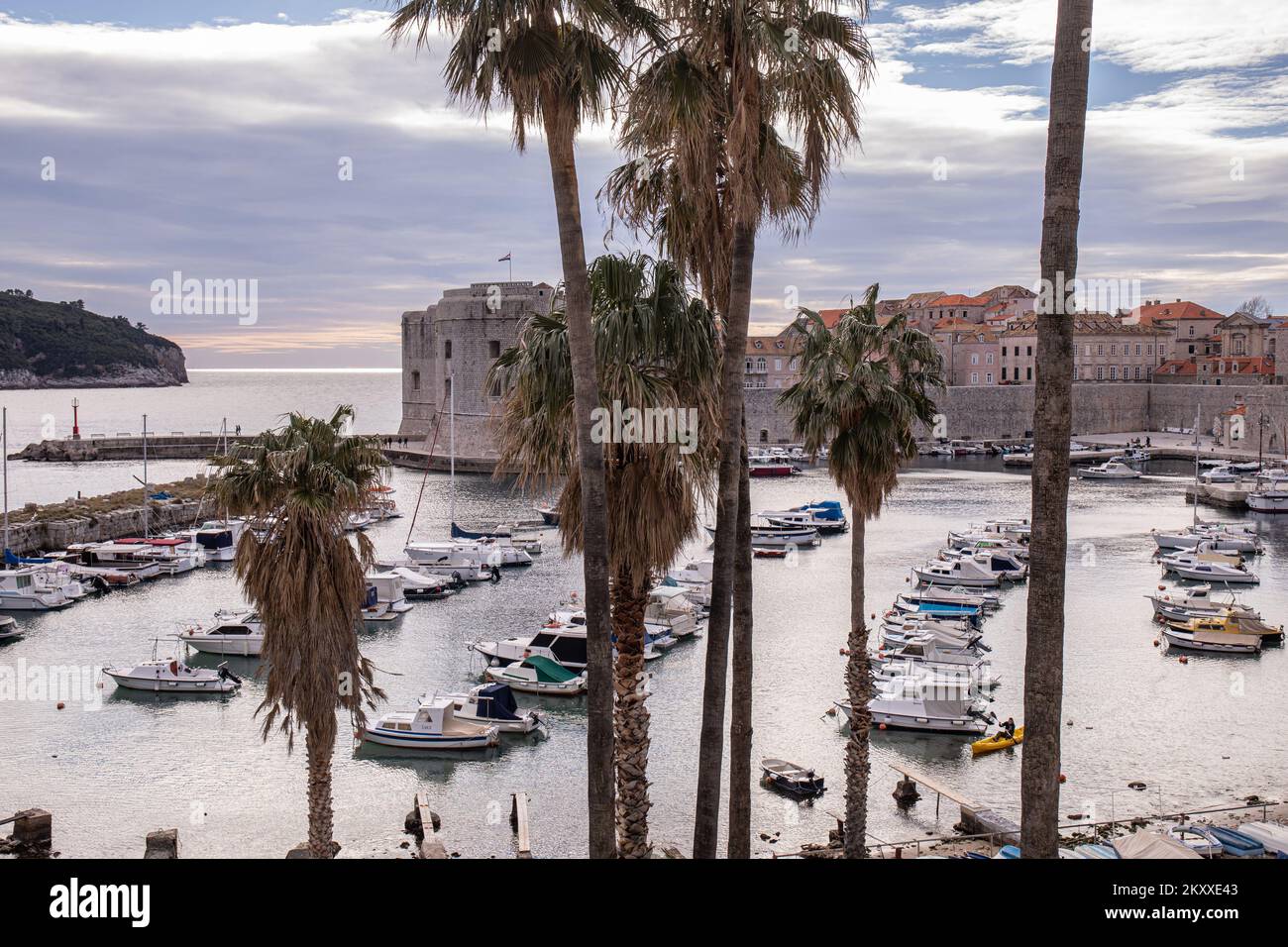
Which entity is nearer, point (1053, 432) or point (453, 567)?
point (1053, 432)

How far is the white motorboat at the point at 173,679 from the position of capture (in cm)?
2541

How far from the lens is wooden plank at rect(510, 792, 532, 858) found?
15888 millimetres

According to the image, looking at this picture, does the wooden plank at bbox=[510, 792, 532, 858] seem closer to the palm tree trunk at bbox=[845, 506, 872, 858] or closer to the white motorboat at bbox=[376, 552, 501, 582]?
the palm tree trunk at bbox=[845, 506, 872, 858]

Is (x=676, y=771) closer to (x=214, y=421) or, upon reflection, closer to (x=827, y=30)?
(x=827, y=30)

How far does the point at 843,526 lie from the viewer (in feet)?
170

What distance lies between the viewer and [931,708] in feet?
73.7

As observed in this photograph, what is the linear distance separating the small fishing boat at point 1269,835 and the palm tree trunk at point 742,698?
26.8ft

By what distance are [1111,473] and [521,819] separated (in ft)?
204

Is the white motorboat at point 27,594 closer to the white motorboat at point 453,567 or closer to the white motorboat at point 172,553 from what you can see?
the white motorboat at point 172,553

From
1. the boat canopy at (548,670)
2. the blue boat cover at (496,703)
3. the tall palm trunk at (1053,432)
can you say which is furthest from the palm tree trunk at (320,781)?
the boat canopy at (548,670)

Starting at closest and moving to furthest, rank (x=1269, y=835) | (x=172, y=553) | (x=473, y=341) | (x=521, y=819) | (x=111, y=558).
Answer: (x=1269, y=835)
(x=521, y=819)
(x=111, y=558)
(x=172, y=553)
(x=473, y=341)

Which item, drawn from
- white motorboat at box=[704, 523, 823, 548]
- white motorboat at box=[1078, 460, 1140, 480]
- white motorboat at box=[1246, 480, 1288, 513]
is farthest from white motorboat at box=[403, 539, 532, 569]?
white motorboat at box=[1078, 460, 1140, 480]

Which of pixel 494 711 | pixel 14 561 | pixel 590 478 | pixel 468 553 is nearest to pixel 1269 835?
pixel 590 478

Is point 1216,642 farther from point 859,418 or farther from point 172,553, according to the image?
point 172,553
